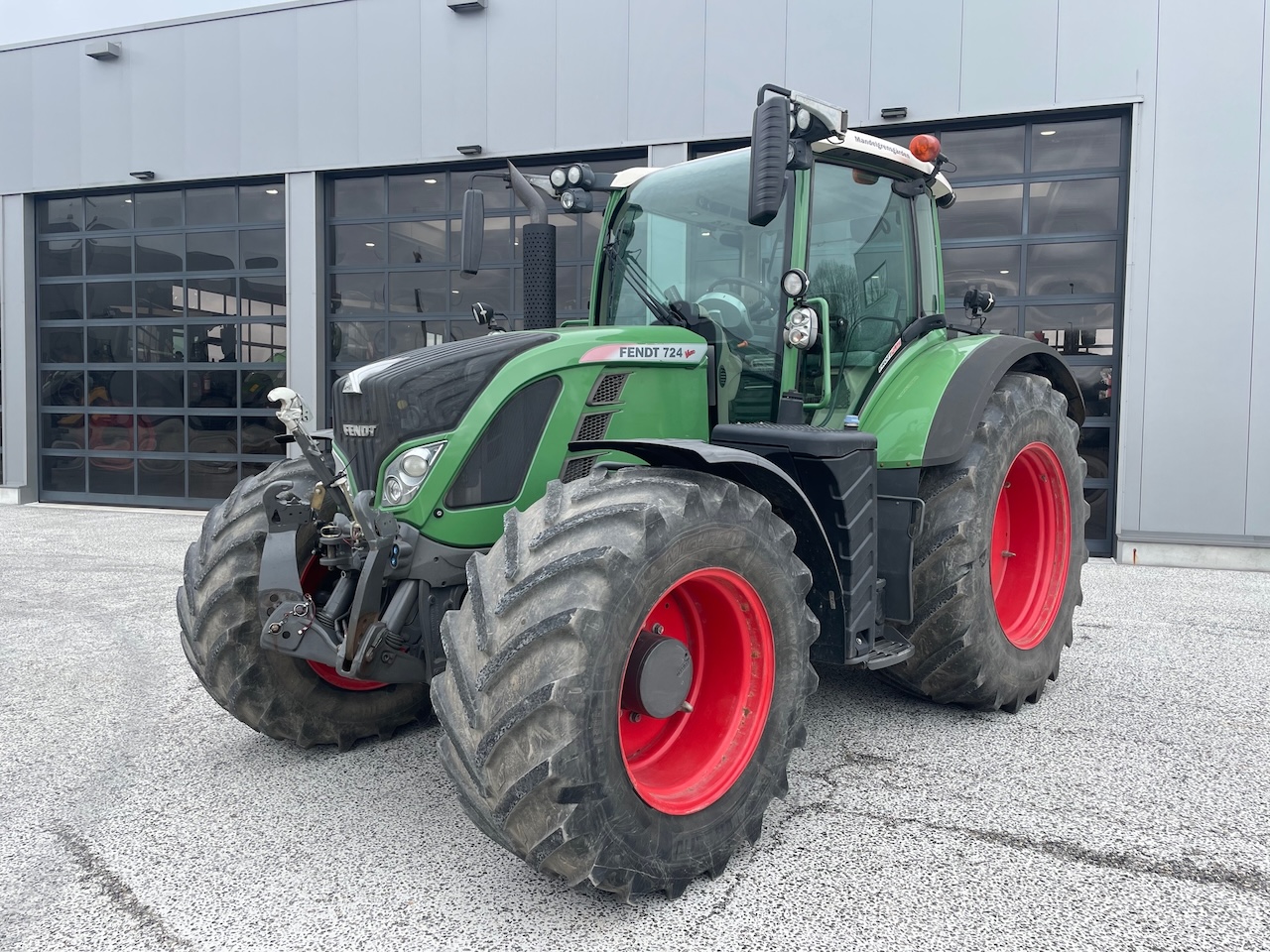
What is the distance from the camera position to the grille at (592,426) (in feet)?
9.94

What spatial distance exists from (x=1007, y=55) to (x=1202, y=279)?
2.68 metres

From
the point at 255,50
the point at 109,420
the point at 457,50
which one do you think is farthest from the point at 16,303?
the point at 457,50

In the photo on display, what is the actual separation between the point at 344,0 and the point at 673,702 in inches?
425

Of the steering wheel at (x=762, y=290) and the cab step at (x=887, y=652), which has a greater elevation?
the steering wheel at (x=762, y=290)

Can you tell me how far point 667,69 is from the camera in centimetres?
954

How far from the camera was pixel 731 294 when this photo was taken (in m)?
3.57

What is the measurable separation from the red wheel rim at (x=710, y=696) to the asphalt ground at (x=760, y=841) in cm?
29

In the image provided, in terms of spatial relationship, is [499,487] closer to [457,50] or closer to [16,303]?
[457,50]

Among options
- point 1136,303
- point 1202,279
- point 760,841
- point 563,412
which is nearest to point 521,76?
point 1136,303

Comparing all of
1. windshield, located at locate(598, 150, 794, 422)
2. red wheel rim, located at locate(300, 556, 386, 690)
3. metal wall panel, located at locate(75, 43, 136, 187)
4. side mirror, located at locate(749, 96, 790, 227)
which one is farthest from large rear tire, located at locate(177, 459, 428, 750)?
metal wall panel, located at locate(75, 43, 136, 187)

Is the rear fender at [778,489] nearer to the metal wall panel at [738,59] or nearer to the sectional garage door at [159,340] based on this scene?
the metal wall panel at [738,59]

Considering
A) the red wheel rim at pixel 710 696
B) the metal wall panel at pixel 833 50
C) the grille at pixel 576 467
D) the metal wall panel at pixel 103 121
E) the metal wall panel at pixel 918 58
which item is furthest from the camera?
the metal wall panel at pixel 103 121

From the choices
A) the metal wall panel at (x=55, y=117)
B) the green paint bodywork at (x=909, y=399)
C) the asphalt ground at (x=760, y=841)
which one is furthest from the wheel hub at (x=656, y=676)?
the metal wall panel at (x=55, y=117)

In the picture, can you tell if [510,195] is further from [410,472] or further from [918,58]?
[410,472]
